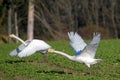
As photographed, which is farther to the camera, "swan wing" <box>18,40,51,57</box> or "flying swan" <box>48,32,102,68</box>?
"swan wing" <box>18,40,51,57</box>

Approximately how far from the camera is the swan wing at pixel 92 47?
1289cm

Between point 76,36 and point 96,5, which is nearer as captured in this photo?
point 76,36

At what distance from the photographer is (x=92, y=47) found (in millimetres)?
13039

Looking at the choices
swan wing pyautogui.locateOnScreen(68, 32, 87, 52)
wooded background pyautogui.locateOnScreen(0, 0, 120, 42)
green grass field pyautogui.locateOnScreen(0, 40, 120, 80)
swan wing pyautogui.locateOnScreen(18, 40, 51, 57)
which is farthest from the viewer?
wooded background pyautogui.locateOnScreen(0, 0, 120, 42)

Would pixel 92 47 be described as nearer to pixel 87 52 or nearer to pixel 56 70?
pixel 87 52

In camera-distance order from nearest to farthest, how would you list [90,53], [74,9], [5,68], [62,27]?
[90,53] < [5,68] < [62,27] < [74,9]

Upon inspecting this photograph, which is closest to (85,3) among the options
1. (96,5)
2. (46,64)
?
(96,5)

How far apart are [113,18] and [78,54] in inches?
1967

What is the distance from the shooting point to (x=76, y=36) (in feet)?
47.2

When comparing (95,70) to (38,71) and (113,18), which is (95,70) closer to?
(38,71)

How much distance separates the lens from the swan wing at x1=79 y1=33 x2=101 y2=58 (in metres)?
12.9

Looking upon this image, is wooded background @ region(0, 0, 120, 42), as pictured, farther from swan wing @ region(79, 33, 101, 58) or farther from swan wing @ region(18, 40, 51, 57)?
swan wing @ region(79, 33, 101, 58)

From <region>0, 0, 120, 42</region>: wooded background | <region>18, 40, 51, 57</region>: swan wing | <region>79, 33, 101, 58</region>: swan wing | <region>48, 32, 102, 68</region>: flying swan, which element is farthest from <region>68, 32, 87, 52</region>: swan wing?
<region>0, 0, 120, 42</region>: wooded background

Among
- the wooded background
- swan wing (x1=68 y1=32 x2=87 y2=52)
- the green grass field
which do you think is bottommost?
the green grass field
